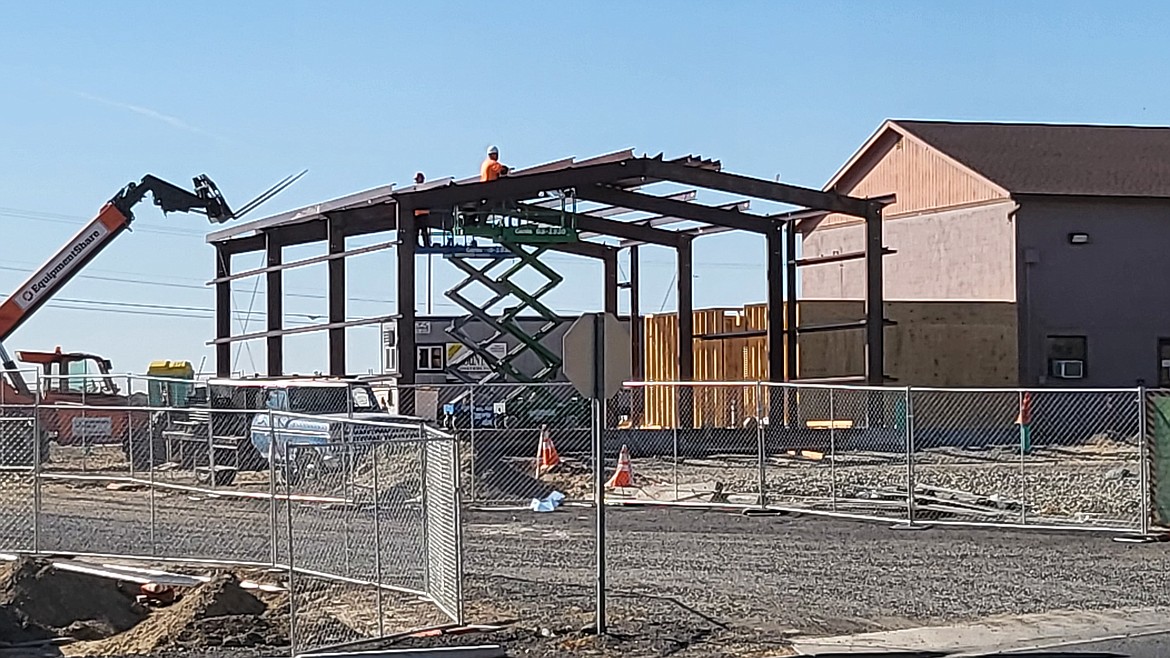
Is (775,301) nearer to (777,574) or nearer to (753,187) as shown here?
(753,187)

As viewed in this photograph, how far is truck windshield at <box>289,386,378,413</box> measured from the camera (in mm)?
28984

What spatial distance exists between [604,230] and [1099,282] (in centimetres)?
1643

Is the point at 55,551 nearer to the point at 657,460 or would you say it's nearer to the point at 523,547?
the point at 523,547

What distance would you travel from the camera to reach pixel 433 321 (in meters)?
42.8

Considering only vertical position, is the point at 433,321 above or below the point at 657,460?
above

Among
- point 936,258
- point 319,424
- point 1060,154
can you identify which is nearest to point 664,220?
point 319,424

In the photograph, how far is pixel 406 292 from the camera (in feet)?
95.7

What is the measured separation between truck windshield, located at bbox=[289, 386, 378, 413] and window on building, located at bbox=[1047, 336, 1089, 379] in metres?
21.9

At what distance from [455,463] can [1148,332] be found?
36586 mm

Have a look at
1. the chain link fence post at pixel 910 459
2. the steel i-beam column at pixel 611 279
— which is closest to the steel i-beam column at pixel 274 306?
the steel i-beam column at pixel 611 279

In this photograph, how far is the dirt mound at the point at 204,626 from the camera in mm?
12773

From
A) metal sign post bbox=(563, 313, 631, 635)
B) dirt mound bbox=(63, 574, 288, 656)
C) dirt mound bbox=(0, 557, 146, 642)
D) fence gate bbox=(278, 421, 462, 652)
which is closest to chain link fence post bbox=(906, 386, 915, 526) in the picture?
fence gate bbox=(278, 421, 462, 652)

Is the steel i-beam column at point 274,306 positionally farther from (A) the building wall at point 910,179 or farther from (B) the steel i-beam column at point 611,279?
(A) the building wall at point 910,179

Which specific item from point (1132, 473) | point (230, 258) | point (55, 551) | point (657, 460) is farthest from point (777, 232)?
point (55, 551)
